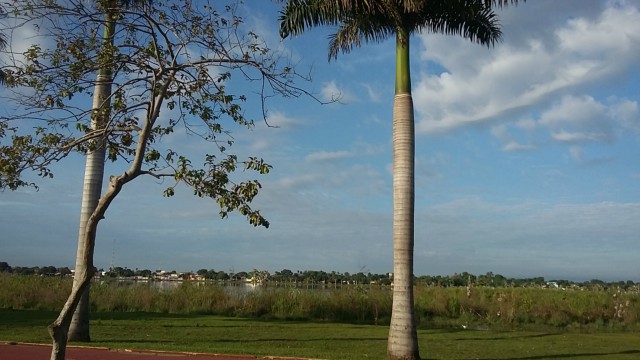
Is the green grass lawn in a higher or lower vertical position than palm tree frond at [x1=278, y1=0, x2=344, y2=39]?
lower

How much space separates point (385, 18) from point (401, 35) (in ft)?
1.67

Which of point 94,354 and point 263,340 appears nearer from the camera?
point 94,354

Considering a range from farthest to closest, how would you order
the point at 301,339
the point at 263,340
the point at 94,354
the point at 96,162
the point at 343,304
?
the point at 343,304 → the point at 301,339 → the point at 263,340 → the point at 96,162 → the point at 94,354

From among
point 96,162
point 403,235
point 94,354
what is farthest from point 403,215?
point 96,162

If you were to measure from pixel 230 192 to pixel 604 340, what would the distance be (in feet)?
50.2

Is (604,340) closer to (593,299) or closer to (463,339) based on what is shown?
(463,339)

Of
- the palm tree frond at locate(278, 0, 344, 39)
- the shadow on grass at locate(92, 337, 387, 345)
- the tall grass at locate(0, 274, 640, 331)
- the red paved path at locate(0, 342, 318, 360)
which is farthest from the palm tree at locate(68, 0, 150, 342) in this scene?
the tall grass at locate(0, 274, 640, 331)

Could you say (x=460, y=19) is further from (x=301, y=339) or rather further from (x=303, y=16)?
(x=301, y=339)

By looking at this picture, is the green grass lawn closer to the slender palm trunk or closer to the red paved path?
the red paved path

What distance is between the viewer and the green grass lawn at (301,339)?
610 inches

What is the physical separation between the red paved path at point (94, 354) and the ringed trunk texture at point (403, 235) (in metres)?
2.45

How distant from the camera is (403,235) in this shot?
1403 cm

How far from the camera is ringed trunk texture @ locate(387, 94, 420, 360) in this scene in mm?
13742

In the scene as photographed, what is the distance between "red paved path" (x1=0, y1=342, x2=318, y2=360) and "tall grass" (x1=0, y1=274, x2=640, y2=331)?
483 inches
